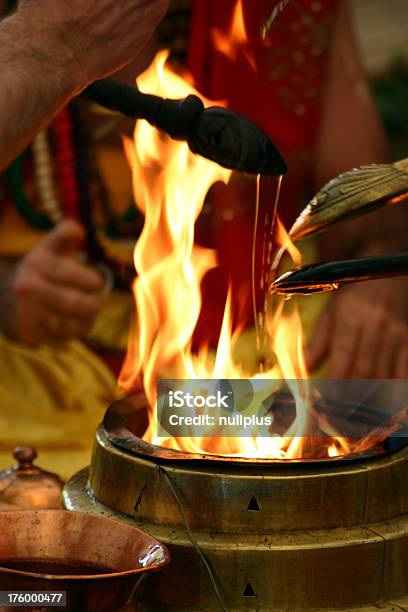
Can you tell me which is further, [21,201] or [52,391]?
[21,201]

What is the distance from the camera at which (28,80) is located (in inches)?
47.2

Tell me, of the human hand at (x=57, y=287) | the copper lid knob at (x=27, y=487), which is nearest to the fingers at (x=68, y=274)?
the human hand at (x=57, y=287)

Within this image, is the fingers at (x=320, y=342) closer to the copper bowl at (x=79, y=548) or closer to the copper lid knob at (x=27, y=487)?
the copper lid knob at (x=27, y=487)

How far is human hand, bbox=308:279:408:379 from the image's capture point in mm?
2182

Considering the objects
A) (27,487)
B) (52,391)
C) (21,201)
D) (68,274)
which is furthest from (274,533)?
(21,201)

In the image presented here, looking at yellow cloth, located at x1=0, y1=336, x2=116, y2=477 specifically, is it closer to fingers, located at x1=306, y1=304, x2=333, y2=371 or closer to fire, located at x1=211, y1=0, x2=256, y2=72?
fingers, located at x1=306, y1=304, x2=333, y2=371

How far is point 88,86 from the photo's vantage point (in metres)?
1.36

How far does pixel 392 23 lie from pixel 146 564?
390 cm

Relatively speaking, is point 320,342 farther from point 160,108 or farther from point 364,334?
point 160,108

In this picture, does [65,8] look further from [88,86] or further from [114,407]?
[114,407]

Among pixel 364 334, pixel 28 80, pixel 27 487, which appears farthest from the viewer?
pixel 364 334

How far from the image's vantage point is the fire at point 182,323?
1401mm

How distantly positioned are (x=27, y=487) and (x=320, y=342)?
0.90 meters

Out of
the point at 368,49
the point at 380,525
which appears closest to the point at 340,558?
the point at 380,525
